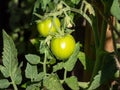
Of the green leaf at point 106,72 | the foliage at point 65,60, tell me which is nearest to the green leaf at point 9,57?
the foliage at point 65,60

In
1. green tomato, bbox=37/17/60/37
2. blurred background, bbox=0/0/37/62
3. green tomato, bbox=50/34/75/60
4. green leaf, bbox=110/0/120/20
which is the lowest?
blurred background, bbox=0/0/37/62

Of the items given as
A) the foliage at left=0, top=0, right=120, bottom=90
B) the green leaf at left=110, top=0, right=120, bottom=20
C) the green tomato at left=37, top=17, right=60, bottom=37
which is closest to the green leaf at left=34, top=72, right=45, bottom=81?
the foliage at left=0, top=0, right=120, bottom=90

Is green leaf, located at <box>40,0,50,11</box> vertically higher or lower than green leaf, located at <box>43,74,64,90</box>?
higher

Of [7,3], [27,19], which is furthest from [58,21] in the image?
[7,3]

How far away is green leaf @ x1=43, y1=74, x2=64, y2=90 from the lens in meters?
1.12

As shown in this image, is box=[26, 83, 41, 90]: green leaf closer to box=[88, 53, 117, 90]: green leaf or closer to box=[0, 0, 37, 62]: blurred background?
box=[88, 53, 117, 90]: green leaf

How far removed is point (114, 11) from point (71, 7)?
→ 5.9 inches

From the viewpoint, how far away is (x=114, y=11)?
1.13 meters

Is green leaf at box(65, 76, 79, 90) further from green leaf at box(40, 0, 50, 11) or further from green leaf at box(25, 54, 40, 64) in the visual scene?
green leaf at box(40, 0, 50, 11)

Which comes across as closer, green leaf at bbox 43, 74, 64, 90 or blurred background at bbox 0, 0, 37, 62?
green leaf at bbox 43, 74, 64, 90

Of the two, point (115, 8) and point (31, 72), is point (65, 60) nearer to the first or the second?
point (31, 72)

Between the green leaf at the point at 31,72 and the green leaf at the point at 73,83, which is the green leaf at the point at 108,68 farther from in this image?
the green leaf at the point at 31,72

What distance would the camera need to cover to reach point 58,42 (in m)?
1.14

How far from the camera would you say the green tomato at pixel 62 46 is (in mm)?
1138
